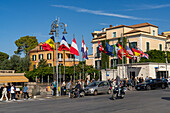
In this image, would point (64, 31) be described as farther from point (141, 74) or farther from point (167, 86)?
point (141, 74)

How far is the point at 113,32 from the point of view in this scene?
62.9 metres

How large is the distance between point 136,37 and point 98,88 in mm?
33369

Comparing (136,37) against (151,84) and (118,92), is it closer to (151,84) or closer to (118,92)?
(151,84)

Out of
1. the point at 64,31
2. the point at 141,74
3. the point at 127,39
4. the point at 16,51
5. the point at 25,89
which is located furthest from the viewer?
the point at 16,51

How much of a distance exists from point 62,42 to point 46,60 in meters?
45.3

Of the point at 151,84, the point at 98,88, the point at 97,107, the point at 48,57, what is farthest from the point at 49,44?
the point at 48,57

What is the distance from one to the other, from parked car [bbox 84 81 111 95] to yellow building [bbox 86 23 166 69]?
2950 centimetres

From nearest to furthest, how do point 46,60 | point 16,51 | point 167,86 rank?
point 167,86, point 46,60, point 16,51

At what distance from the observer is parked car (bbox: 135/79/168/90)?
1275 inches

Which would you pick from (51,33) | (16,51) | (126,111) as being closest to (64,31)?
(51,33)

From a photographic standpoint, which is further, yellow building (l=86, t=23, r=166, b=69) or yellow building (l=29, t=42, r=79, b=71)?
yellow building (l=29, t=42, r=79, b=71)

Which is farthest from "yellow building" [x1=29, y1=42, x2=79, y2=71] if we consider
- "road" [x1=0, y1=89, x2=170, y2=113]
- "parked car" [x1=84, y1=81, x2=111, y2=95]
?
"road" [x1=0, y1=89, x2=170, y2=113]

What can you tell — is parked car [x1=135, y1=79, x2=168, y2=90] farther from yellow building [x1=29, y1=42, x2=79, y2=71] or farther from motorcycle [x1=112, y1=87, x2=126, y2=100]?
yellow building [x1=29, y1=42, x2=79, y2=71]

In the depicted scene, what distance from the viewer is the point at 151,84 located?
3266 cm
